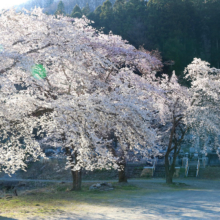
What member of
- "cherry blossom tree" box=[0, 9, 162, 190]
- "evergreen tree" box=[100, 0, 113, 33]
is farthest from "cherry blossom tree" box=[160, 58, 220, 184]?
"evergreen tree" box=[100, 0, 113, 33]

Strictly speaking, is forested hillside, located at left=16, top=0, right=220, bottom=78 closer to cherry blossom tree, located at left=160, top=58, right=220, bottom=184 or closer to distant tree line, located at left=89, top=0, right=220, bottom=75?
distant tree line, located at left=89, top=0, right=220, bottom=75

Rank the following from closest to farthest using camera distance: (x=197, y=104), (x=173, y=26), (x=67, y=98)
Result: 1. (x=67, y=98)
2. (x=197, y=104)
3. (x=173, y=26)

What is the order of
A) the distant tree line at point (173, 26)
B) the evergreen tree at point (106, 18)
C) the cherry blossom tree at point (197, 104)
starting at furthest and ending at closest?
the evergreen tree at point (106, 18) < the distant tree line at point (173, 26) < the cherry blossom tree at point (197, 104)

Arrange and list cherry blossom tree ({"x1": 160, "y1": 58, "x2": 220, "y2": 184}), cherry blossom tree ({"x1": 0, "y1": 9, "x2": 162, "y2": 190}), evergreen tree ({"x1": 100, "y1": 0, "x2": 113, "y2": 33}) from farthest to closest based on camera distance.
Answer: evergreen tree ({"x1": 100, "y1": 0, "x2": 113, "y2": 33}) → cherry blossom tree ({"x1": 160, "y1": 58, "x2": 220, "y2": 184}) → cherry blossom tree ({"x1": 0, "y1": 9, "x2": 162, "y2": 190})

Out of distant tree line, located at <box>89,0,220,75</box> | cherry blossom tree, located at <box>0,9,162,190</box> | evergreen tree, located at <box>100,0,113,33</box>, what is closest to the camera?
cherry blossom tree, located at <box>0,9,162,190</box>

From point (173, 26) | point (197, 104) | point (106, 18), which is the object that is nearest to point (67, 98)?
point (197, 104)

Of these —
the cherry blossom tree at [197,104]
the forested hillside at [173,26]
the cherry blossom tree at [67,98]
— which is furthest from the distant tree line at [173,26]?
the cherry blossom tree at [67,98]

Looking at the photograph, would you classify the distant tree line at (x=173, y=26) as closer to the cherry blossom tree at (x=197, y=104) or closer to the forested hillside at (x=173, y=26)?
the forested hillside at (x=173, y=26)

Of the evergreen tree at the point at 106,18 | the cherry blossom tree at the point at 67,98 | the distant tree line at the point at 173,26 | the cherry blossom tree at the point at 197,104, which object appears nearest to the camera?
the cherry blossom tree at the point at 67,98

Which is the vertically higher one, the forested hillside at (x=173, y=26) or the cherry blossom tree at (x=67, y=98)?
the forested hillside at (x=173, y=26)

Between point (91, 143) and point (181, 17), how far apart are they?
110 ft

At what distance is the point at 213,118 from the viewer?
1589 cm

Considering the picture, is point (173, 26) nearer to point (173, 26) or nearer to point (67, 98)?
point (173, 26)

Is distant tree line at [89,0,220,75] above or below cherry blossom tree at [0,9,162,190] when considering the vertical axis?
above
